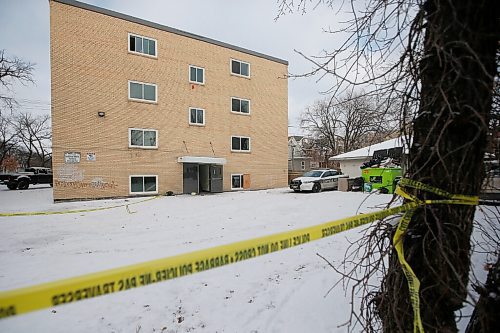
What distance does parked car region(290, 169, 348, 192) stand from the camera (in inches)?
806

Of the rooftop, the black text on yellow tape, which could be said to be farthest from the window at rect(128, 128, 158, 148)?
the black text on yellow tape

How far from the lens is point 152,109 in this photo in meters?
19.9

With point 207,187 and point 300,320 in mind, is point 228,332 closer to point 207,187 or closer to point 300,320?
point 300,320

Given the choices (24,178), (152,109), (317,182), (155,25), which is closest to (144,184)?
(152,109)

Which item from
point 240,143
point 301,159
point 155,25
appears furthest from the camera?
point 301,159

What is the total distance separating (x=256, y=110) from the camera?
25141 millimetres

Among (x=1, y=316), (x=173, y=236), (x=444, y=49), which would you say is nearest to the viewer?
(x=1, y=316)

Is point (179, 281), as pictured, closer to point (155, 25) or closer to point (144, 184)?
point (144, 184)

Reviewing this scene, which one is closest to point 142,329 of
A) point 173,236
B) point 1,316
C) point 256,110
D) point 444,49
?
point 1,316

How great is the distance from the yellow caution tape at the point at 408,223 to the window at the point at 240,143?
72.2 feet

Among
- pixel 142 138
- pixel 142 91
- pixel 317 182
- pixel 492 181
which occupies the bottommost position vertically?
pixel 317 182

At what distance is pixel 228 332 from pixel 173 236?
4.93 metres

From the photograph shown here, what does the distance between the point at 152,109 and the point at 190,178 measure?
18.4ft

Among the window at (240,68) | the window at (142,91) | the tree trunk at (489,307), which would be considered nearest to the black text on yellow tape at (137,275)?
the tree trunk at (489,307)
